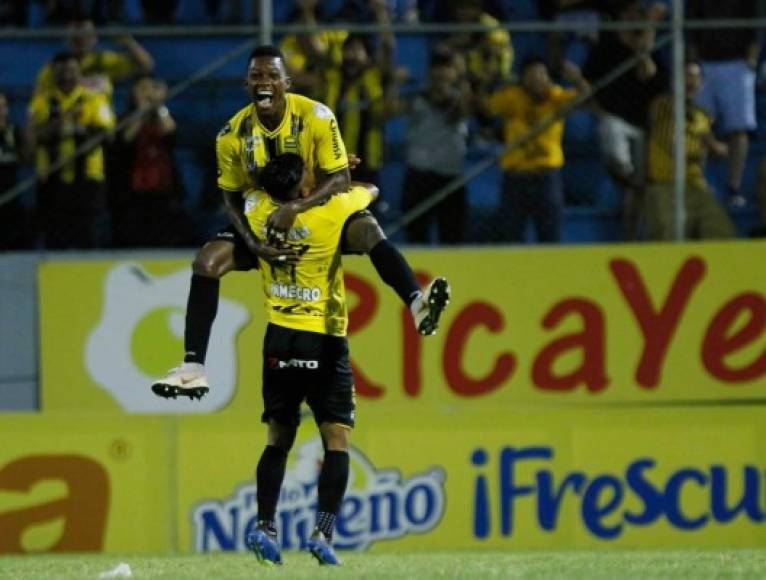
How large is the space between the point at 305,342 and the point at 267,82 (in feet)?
3.92

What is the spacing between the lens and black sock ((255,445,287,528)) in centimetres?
944

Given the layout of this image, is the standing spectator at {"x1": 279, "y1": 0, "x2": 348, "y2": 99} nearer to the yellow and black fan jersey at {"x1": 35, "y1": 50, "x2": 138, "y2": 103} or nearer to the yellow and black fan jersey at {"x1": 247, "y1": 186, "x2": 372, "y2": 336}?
the yellow and black fan jersey at {"x1": 35, "y1": 50, "x2": 138, "y2": 103}

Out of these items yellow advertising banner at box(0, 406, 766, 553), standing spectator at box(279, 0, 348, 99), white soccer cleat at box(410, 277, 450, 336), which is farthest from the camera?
standing spectator at box(279, 0, 348, 99)

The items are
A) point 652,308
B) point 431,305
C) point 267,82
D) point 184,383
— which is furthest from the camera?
point 652,308

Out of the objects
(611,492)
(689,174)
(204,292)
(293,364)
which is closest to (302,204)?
(204,292)

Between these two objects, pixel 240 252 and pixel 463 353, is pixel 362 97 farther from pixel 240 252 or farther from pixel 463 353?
pixel 240 252

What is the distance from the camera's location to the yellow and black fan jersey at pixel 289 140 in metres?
9.49

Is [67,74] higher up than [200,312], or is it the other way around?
[67,74]

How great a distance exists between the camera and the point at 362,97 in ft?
45.2

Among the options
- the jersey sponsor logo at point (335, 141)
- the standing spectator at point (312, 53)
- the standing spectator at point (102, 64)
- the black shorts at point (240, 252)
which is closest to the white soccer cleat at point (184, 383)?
the black shorts at point (240, 252)

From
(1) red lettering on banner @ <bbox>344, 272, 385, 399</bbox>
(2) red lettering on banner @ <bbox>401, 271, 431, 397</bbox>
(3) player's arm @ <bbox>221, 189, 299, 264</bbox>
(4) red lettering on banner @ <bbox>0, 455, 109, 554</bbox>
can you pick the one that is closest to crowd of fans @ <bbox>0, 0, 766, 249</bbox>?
(1) red lettering on banner @ <bbox>344, 272, 385, 399</bbox>

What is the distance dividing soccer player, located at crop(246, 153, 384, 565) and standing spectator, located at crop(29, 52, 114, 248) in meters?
4.50

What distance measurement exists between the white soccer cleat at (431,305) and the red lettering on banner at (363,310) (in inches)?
182

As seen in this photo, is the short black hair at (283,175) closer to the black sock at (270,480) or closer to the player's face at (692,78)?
the black sock at (270,480)
